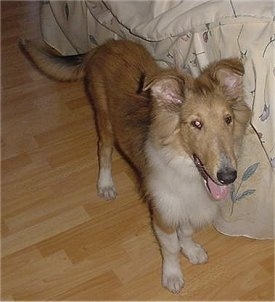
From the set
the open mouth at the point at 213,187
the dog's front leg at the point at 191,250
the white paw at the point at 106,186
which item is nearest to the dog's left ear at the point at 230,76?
the open mouth at the point at 213,187

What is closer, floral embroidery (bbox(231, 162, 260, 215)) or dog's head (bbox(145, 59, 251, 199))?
dog's head (bbox(145, 59, 251, 199))

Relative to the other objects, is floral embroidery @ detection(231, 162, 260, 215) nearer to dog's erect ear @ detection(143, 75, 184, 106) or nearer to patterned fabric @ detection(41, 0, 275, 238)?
patterned fabric @ detection(41, 0, 275, 238)

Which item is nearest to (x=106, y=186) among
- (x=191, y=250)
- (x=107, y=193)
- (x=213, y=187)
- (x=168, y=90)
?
(x=107, y=193)

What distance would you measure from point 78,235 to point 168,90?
3.08 ft

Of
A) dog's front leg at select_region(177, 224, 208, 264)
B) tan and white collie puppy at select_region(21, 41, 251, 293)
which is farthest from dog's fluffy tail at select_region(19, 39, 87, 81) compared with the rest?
dog's front leg at select_region(177, 224, 208, 264)

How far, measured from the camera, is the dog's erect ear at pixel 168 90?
163cm

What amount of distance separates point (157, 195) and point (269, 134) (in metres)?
0.45

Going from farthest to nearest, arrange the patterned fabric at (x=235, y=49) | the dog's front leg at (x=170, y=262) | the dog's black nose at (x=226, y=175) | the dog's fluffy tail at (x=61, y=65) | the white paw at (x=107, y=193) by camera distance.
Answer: the white paw at (x=107, y=193)
the dog's fluffy tail at (x=61, y=65)
the dog's front leg at (x=170, y=262)
the patterned fabric at (x=235, y=49)
the dog's black nose at (x=226, y=175)

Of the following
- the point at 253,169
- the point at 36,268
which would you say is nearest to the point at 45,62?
the point at 36,268

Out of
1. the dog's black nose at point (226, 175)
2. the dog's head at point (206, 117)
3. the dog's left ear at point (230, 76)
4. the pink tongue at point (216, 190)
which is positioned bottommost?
the pink tongue at point (216, 190)

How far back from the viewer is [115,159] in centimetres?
267

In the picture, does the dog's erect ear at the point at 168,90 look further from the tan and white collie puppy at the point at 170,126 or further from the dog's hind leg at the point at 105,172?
the dog's hind leg at the point at 105,172

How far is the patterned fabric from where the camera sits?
1.74m

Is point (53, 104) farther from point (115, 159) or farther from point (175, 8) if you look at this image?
point (175, 8)
